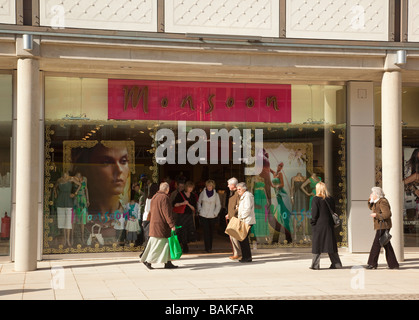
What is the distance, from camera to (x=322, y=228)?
1278 cm

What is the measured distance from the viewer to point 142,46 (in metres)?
13.2

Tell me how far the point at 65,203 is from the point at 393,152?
7.45 metres

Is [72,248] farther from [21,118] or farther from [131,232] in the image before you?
[21,118]

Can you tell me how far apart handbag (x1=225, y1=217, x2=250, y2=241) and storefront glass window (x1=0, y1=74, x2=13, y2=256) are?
4936mm

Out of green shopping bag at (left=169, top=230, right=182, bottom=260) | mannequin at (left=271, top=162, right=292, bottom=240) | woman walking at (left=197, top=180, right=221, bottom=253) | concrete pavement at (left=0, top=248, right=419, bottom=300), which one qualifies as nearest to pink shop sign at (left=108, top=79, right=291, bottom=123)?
mannequin at (left=271, top=162, right=292, bottom=240)

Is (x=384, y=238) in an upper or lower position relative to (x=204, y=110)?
lower

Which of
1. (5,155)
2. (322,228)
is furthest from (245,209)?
(5,155)

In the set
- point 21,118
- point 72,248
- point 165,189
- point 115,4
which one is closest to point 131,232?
point 72,248

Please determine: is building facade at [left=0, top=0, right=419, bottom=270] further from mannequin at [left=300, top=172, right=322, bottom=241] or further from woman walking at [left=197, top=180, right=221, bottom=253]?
woman walking at [left=197, top=180, right=221, bottom=253]

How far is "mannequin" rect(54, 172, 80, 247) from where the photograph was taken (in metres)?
14.8

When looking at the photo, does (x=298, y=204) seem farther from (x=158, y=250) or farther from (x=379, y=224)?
(x=158, y=250)

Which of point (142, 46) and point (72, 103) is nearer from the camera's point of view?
point (142, 46)

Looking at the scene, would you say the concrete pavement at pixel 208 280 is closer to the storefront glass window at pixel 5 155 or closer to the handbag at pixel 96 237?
the handbag at pixel 96 237
